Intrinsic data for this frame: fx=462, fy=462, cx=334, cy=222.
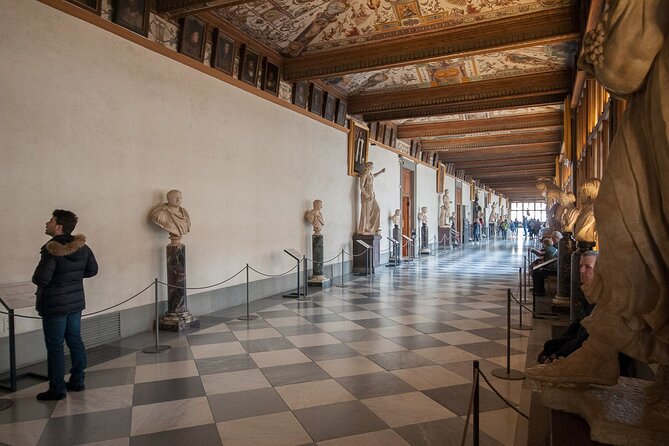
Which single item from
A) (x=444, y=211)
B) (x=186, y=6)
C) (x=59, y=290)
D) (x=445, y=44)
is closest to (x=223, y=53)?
(x=186, y=6)

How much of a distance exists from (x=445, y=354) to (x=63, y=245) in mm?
3956

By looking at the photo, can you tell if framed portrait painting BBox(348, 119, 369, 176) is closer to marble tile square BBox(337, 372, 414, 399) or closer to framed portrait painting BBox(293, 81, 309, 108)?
framed portrait painting BBox(293, 81, 309, 108)

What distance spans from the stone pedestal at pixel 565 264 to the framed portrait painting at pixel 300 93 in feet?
19.6

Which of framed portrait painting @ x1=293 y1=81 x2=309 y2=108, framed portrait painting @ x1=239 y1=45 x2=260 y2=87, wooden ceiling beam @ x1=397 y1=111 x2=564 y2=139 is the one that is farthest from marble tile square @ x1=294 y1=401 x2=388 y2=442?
A: wooden ceiling beam @ x1=397 y1=111 x2=564 y2=139

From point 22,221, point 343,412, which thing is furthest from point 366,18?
point 343,412

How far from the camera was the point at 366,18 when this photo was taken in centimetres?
780

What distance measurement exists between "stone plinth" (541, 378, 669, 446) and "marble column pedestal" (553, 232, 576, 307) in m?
4.91

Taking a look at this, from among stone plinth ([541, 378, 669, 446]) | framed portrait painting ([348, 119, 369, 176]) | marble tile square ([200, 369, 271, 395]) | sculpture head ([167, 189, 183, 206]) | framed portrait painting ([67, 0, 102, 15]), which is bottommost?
marble tile square ([200, 369, 271, 395])

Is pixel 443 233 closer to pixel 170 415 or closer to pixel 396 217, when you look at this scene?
pixel 396 217

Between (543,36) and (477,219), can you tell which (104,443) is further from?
(477,219)

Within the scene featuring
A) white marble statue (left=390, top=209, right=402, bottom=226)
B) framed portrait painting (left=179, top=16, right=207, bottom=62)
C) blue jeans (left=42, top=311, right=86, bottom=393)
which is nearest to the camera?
blue jeans (left=42, top=311, right=86, bottom=393)

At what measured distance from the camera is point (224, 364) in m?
4.82

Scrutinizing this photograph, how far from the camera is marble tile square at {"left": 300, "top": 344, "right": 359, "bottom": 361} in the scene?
508 centimetres

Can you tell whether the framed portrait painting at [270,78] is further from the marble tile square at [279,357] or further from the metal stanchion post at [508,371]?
the metal stanchion post at [508,371]
